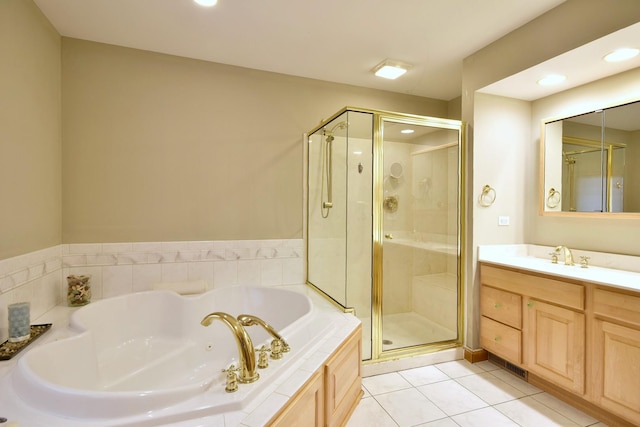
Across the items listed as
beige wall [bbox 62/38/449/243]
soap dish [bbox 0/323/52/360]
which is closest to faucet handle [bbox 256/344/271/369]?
soap dish [bbox 0/323/52/360]

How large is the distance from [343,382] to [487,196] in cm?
191

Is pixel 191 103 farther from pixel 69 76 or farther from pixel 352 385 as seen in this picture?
pixel 352 385

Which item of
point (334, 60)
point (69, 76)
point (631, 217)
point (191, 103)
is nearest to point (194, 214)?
point (191, 103)

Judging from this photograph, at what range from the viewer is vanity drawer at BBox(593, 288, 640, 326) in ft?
5.50

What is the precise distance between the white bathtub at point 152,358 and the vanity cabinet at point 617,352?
5.38 feet

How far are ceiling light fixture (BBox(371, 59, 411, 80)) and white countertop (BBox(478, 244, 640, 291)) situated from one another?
1.71m

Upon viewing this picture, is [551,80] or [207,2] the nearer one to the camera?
[207,2]

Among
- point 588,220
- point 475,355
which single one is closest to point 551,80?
point 588,220

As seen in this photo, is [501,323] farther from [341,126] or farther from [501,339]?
[341,126]

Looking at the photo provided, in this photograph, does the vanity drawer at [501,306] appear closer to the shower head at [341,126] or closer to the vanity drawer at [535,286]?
the vanity drawer at [535,286]

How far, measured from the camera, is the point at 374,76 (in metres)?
2.95

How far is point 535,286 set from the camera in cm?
220

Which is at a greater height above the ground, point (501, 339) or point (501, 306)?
point (501, 306)

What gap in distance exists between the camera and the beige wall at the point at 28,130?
1.70m
